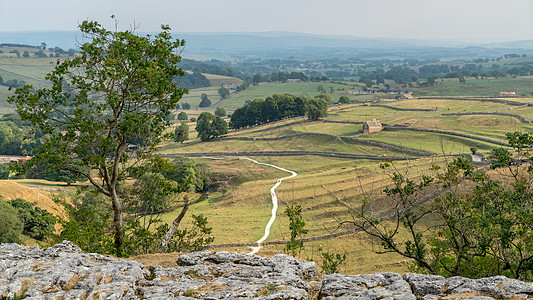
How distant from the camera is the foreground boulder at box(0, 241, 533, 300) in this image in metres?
11.0

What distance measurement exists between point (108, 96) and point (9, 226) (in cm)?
3695

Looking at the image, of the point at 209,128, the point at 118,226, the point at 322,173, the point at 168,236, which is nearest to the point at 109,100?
the point at 118,226

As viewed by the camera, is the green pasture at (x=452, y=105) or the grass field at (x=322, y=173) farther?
the green pasture at (x=452, y=105)

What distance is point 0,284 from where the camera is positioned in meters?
11.1

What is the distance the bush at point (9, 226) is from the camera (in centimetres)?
4395

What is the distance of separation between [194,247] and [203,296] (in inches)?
392

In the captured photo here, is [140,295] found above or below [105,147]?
below

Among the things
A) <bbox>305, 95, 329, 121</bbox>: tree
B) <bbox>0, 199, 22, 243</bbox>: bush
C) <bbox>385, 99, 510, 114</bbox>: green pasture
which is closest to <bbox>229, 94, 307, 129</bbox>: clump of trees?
<bbox>305, 95, 329, 121</bbox>: tree

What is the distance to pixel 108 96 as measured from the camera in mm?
17062

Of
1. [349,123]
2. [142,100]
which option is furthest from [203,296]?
[349,123]

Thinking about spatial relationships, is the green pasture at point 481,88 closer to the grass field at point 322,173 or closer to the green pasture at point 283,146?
the grass field at point 322,173

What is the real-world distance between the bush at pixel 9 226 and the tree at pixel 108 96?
108ft

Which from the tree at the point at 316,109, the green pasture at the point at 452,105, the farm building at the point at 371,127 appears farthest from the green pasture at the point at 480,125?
the tree at the point at 316,109

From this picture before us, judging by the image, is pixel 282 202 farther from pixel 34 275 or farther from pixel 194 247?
pixel 34 275
